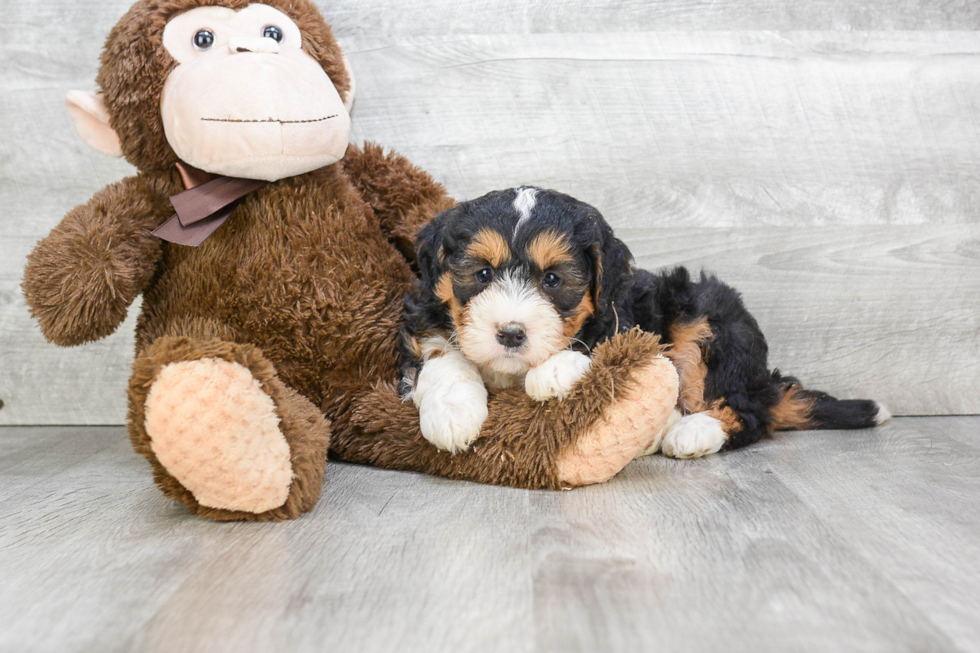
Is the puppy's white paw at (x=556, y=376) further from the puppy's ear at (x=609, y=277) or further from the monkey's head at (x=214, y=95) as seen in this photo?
the monkey's head at (x=214, y=95)

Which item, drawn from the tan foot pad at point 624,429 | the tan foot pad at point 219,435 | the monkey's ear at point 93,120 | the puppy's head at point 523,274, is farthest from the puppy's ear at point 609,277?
the monkey's ear at point 93,120

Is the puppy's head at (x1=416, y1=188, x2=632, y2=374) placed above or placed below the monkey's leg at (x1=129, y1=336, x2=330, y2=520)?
above

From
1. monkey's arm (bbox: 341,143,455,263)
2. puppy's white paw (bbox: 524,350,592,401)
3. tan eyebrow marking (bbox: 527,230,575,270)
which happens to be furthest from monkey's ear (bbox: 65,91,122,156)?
puppy's white paw (bbox: 524,350,592,401)

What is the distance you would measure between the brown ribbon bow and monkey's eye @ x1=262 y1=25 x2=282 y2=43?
1.25 ft

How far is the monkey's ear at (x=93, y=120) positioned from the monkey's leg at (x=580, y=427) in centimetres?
111

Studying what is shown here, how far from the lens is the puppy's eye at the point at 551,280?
6.52ft

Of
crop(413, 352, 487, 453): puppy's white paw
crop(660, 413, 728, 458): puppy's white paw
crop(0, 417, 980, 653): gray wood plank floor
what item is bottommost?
crop(660, 413, 728, 458): puppy's white paw

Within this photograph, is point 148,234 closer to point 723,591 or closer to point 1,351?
point 1,351

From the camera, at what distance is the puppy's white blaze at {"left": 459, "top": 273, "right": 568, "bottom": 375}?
1915 millimetres

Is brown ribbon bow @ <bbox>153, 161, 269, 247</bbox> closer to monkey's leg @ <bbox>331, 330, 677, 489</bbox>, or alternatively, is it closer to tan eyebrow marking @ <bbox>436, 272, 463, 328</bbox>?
tan eyebrow marking @ <bbox>436, 272, 463, 328</bbox>

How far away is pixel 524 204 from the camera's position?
2.02 m

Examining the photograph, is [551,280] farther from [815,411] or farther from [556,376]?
[815,411]

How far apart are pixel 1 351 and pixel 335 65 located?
170 cm

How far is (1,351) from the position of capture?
9.84ft
